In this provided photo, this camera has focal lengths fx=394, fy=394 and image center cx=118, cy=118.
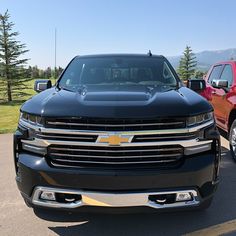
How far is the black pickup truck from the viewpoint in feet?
10.9

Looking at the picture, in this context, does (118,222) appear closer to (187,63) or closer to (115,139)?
(115,139)

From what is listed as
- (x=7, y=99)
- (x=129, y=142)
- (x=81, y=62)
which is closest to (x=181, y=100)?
(x=129, y=142)

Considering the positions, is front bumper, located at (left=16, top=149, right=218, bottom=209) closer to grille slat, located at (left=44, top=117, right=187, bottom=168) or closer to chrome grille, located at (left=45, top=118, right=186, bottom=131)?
grille slat, located at (left=44, top=117, right=187, bottom=168)

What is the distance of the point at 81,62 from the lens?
18.3 feet

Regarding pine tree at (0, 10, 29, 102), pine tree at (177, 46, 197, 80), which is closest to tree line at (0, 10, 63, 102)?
pine tree at (0, 10, 29, 102)

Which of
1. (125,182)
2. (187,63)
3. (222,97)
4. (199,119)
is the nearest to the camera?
(125,182)

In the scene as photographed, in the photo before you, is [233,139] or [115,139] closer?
[115,139]

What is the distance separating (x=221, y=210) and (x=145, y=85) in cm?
168

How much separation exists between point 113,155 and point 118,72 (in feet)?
6.59

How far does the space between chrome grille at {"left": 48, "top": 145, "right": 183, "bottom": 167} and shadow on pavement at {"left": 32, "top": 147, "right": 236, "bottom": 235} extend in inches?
24.5

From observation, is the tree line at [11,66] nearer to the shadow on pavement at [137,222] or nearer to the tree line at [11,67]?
the tree line at [11,67]

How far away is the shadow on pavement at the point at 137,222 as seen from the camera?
12.7ft

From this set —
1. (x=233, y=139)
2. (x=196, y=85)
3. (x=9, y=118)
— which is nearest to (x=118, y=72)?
(x=196, y=85)

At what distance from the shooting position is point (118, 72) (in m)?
5.16
